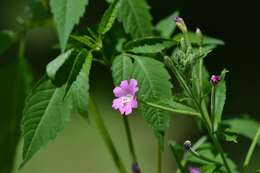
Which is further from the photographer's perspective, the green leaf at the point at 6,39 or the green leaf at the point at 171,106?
the green leaf at the point at 6,39

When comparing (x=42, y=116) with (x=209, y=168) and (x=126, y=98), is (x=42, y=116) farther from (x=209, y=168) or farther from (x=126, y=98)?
(x=209, y=168)

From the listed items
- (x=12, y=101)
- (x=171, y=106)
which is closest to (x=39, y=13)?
(x=12, y=101)

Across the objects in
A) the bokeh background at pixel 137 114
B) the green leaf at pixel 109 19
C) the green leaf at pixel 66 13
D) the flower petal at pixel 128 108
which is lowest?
the bokeh background at pixel 137 114

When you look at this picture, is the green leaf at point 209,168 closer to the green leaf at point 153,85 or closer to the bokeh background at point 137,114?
the green leaf at point 153,85

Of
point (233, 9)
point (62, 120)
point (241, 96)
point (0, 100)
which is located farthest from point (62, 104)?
point (233, 9)

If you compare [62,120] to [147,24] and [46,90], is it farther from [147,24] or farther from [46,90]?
[147,24]

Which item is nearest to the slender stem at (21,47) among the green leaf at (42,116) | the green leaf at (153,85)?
the green leaf at (42,116)

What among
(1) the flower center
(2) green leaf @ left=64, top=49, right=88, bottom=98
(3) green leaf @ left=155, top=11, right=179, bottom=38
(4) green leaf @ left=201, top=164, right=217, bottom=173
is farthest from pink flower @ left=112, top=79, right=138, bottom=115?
(3) green leaf @ left=155, top=11, right=179, bottom=38
